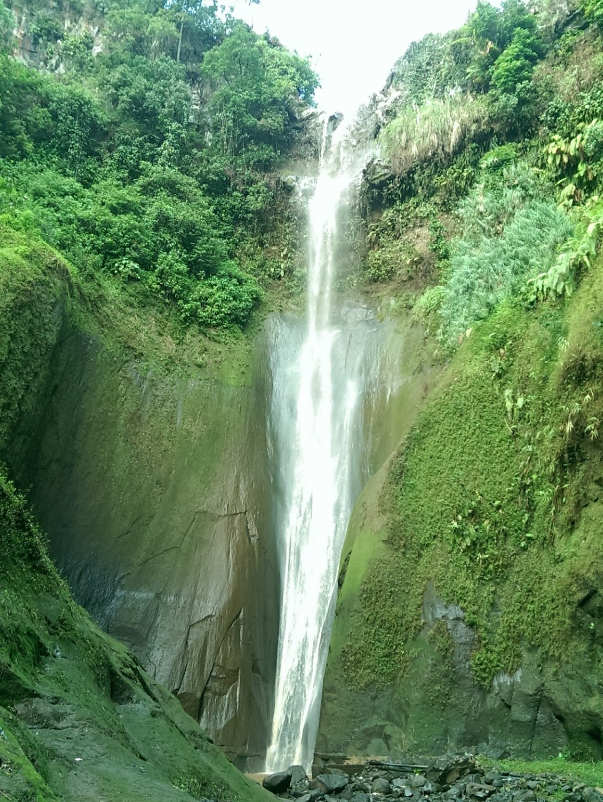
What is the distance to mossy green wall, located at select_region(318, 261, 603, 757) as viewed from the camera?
10.4 metres

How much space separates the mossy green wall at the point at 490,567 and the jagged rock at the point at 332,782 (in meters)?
2.15

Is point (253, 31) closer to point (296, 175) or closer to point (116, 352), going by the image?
point (296, 175)

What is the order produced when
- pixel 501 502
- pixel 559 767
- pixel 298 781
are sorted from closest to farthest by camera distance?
pixel 559 767, pixel 298 781, pixel 501 502

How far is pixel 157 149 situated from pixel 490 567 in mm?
18430

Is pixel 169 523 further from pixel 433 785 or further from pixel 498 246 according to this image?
pixel 498 246

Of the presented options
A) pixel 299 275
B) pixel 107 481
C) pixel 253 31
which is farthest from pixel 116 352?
pixel 253 31

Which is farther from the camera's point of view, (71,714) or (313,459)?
(313,459)

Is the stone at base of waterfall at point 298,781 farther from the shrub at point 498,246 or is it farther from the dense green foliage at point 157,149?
Answer: the dense green foliage at point 157,149

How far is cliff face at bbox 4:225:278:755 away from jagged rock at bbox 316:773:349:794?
12.1 feet

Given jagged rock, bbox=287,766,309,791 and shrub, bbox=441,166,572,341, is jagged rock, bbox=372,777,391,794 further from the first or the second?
shrub, bbox=441,166,572,341

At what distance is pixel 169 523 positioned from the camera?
580 inches

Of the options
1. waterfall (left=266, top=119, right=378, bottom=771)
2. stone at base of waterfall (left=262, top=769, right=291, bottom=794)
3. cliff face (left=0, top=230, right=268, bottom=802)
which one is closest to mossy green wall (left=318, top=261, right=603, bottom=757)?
waterfall (left=266, top=119, right=378, bottom=771)

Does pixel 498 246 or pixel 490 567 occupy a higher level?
pixel 498 246

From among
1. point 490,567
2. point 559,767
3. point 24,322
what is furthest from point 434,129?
point 559,767
